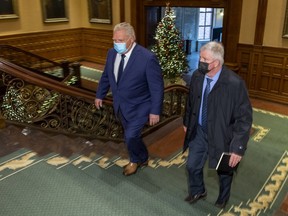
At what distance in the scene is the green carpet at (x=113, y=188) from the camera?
209cm

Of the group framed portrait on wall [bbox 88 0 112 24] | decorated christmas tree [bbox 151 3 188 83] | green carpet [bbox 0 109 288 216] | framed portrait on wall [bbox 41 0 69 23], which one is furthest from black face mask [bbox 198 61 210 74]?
framed portrait on wall [bbox 41 0 69 23]

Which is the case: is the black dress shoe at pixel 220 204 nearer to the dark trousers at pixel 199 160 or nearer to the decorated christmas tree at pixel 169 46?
the dark trousers at pixel 199 160

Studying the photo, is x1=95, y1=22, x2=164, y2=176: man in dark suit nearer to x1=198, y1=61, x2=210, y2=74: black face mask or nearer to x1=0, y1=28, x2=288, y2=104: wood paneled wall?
x1=198, y1=61, x2=210, y2=74: black face mask

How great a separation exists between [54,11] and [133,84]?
27.0 ft

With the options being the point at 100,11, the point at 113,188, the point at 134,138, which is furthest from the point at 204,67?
the point at 100,11

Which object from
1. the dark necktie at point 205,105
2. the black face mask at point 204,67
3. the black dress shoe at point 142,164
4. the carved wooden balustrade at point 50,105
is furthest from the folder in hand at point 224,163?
the carved wooden balustrade at point 50,105

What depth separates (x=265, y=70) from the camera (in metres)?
7.13

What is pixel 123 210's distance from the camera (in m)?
2.16

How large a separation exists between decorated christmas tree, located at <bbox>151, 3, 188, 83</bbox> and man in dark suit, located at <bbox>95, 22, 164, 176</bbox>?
5.13m

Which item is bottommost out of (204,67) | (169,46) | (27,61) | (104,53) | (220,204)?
(220,204)

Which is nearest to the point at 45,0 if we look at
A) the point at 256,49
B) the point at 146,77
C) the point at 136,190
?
the point at 256,49

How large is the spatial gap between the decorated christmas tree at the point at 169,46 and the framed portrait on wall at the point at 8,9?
4375 millimetres

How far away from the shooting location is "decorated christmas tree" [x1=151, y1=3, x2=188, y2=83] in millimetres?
7996

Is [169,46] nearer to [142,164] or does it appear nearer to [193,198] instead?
[142,164]
